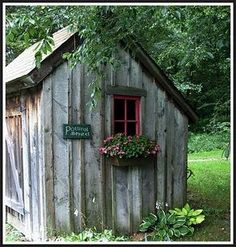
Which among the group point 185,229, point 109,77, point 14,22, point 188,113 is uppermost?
point 14,22

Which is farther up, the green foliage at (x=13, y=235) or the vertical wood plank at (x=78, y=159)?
the vertical wood plank at (x=78, y=159)

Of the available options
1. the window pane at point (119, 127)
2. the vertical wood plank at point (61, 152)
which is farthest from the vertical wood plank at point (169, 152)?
the vertical wood plank at point (61, 152)

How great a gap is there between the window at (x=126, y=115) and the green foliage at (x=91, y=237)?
1.60 metres

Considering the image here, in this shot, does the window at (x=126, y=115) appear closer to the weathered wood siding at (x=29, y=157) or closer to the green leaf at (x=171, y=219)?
the weathered wood siding at (x=29, y=157)

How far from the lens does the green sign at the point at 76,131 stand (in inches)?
219

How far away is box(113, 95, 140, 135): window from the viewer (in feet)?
20.3

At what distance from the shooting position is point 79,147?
18.7 ft

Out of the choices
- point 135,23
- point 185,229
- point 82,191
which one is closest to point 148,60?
point 135,23

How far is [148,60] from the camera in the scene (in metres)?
6.36

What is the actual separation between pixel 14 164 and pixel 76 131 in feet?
4.47

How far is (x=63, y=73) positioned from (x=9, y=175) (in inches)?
87.1

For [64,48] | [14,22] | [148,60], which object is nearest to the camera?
[14,22]

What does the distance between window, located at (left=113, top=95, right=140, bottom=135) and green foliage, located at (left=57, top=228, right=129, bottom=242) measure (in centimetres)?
160

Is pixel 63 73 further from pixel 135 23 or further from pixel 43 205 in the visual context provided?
pixel 43 205
